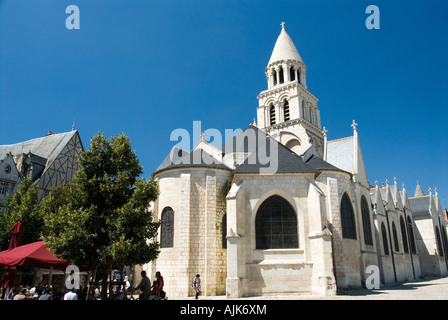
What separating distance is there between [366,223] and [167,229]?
1385 cm

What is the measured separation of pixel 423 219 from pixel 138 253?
129 ft

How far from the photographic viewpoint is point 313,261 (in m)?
16.3

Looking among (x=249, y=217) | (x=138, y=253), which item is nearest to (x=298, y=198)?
(x=249, y=217)

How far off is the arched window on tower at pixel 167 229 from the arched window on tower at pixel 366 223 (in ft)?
42.6

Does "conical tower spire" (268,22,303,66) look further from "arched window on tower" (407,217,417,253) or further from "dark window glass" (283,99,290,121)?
"arched window on tower" (407,217,417,253)

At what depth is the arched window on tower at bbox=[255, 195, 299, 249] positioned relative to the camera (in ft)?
55.6

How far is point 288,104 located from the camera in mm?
34656

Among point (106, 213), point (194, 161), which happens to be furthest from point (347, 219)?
point (106, 213)

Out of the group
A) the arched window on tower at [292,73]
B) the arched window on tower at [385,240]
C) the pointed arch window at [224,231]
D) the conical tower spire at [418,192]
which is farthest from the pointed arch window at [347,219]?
the conical tower spire at [418,192]

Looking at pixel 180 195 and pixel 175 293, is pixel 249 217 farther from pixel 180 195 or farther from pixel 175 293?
pixel 175 293

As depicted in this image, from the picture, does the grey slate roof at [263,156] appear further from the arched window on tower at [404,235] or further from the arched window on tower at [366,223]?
the arched window on tower at [404,235]

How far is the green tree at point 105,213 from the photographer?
1083 centimetres

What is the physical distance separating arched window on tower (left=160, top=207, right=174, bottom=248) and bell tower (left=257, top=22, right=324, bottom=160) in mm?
17558
